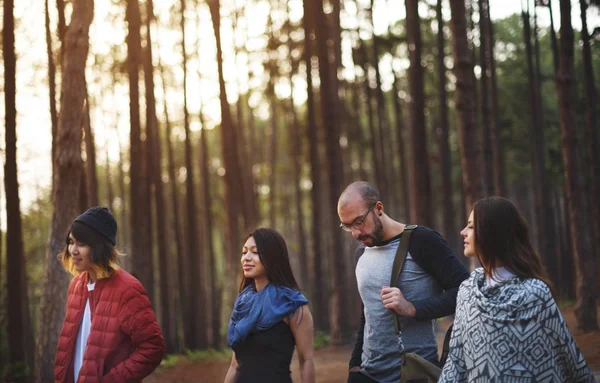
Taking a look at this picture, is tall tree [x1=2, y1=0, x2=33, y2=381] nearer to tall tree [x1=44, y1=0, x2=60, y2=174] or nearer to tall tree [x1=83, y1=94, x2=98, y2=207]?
tall tree [x1=44, y1=0, x2=60, y2=174]

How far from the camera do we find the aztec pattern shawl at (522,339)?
375 centimetres

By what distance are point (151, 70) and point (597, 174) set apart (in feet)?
42.4

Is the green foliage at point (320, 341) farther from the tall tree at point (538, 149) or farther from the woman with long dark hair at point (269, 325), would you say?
the woman with long dark hair at point (269, 325)

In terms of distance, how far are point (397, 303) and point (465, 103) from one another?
9319mm

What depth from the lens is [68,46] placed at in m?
11.5

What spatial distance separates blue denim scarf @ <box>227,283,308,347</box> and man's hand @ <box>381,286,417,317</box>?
19.6 inches

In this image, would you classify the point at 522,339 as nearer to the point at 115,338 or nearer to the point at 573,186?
Answer: the point at 115,338

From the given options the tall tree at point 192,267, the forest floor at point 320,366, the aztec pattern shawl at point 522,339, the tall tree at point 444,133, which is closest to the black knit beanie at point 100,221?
the aztec pattern shawl at point 522,339

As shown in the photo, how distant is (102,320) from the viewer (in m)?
4.95

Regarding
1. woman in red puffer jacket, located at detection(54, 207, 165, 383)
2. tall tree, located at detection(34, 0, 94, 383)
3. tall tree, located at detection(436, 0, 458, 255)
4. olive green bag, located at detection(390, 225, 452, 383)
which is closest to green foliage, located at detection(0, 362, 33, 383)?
tall tree, located at detection(34, 0, 94, 383)

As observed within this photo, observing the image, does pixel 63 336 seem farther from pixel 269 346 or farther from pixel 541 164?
pixel 541 164

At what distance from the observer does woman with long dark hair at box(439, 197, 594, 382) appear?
3.75m

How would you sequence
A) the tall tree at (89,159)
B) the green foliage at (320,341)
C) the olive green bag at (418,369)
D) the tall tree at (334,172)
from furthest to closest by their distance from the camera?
the green foliage at (320,341), the tall tree at (89,159), the tall tree at (334,172), the olive green bag at (418,369)

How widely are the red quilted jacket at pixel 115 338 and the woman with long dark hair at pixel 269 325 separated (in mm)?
573
